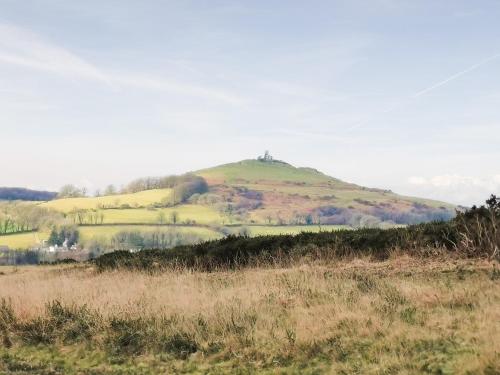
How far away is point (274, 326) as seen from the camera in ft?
32.3

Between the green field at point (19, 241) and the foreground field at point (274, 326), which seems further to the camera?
the green field at point (19, 241)

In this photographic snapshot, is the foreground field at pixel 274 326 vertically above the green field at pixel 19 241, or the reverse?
the foreground field at pixel 274 326

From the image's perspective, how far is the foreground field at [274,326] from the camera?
317 inches

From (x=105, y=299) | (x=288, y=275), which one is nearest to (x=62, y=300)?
(x=105, y=299)

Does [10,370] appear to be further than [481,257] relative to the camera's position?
No

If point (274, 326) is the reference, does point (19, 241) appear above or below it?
below

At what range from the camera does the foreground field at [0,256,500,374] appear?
26.4 ft

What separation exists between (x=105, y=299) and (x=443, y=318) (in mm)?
7952

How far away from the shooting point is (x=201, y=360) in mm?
8984

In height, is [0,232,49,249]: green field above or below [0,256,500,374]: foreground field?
below

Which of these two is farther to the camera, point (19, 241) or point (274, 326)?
point (19, 241)

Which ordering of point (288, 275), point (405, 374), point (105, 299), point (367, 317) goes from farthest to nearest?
point (288, 275)
point (105, 299)
point (367, 317)
point (405, 374)

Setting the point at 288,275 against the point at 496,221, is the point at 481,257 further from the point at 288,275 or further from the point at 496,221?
the point at 288,275

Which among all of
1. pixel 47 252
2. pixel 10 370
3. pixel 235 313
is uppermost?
pixel 235 313
